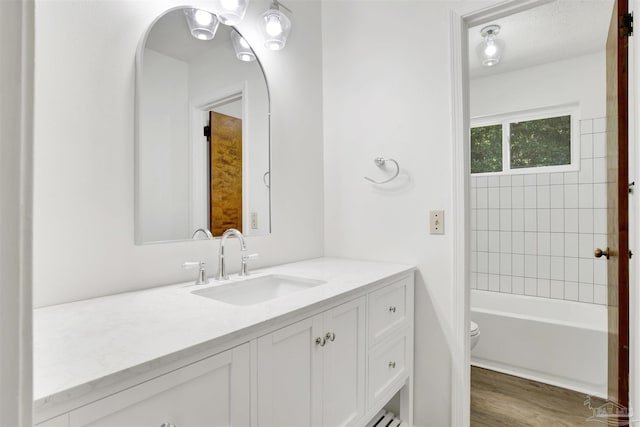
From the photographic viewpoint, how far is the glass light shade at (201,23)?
4.74 ft

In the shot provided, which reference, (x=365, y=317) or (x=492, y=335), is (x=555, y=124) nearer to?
(x=492, y=335)

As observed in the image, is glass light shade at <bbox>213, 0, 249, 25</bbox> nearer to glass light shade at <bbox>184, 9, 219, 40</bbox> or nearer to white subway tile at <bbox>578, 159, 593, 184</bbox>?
glass light shade at <bbox>184, 9, 219, 40</bbox>

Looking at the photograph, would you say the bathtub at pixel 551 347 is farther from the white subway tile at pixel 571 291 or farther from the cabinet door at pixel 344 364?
the cabinet door at pixel 344 364

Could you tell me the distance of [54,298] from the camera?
105 centimetres

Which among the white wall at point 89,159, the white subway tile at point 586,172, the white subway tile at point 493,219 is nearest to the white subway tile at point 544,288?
the white subway tile at point 493,219

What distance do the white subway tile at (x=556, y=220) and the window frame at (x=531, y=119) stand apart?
1.20ft

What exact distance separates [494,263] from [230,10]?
3.05 m

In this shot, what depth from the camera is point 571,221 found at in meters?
2.92

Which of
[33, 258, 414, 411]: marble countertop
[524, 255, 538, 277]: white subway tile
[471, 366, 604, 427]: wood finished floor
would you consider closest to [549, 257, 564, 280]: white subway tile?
[524, 255, 538, 277]: white subway tile

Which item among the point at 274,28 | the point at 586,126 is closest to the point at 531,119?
the point at 586,126

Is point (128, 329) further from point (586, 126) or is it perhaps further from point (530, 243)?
point (586, 126)

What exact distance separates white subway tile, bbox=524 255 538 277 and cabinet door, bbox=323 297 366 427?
2.47 meters

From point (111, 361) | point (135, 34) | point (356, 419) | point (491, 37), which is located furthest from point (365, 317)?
point (491, 37)

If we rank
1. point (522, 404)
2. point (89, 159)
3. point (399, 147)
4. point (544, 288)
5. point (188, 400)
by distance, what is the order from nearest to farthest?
point (188, 400)
point (89, 159)
point (399, 147)
point (522, 404)
point (544, 288)
